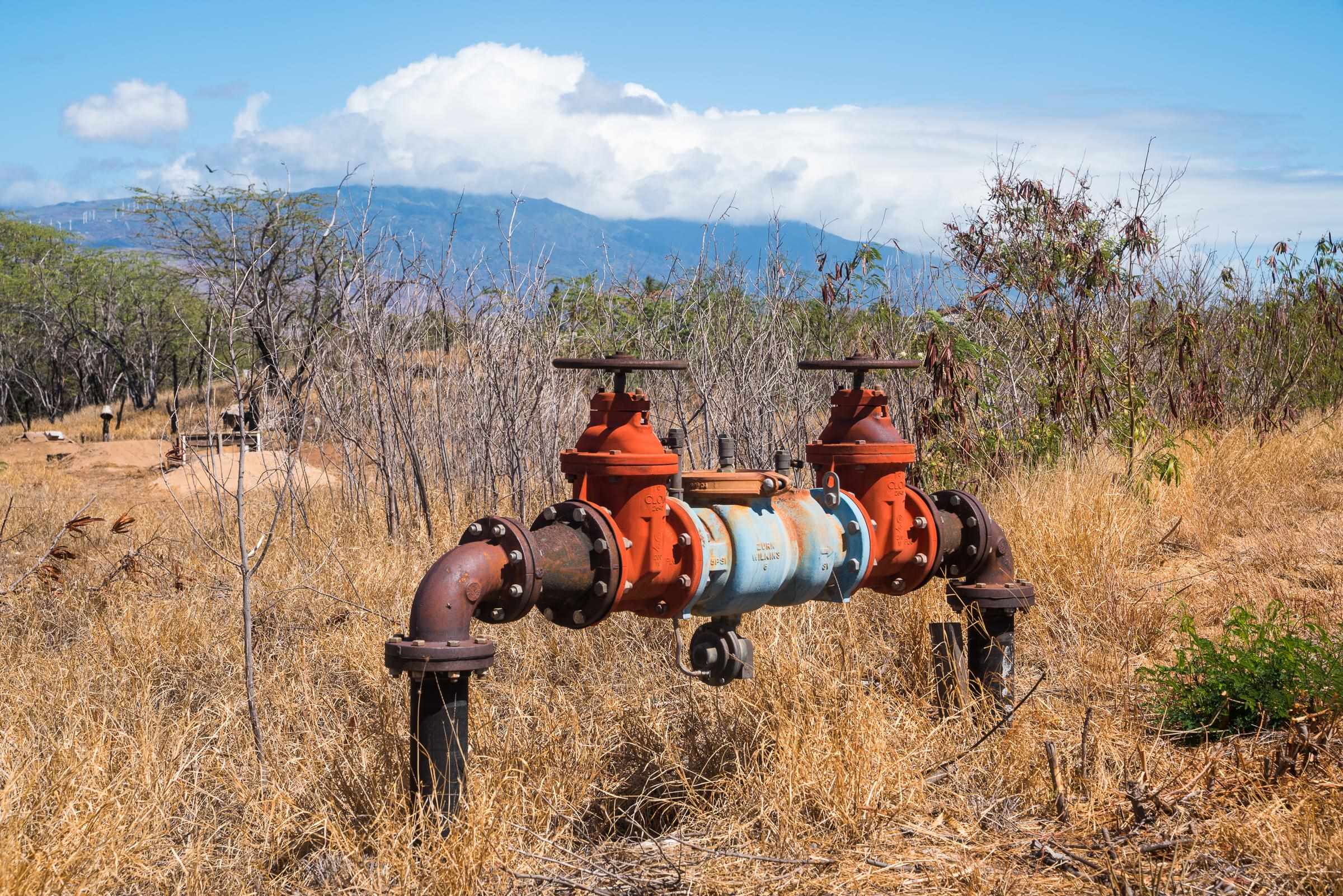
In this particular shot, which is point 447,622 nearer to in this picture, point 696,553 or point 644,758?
point 696,553

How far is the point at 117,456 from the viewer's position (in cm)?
1420

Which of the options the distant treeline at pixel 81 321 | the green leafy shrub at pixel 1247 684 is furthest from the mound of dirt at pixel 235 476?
the distant treeline at pixel 81 321

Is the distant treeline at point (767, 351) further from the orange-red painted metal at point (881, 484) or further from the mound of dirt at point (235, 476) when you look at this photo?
the orange-red painted metal at point (881, 484)

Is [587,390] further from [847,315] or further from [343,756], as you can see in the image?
[343,756]

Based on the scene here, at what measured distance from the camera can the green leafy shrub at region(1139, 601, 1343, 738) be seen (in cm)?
288

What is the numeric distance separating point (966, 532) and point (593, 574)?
1.21 m

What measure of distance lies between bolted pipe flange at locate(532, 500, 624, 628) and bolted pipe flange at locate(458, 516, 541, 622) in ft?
0.21

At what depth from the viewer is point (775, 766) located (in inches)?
101

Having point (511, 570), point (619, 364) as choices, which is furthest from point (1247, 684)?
point (511, 570)

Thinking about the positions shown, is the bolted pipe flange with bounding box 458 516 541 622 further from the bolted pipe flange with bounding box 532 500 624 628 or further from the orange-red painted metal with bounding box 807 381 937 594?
the orange-red painted metal with bounding box 807 381 937 594

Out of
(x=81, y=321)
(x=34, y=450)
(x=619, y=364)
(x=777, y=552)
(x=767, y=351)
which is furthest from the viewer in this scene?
(x=81, y=321)

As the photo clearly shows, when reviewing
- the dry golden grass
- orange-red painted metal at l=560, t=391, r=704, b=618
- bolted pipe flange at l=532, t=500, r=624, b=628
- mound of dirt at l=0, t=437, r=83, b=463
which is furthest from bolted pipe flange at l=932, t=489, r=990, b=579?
mound of dirt at l=0, t=437, r=83, b=463

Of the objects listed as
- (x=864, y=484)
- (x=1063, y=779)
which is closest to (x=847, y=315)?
(x=864, y=484)

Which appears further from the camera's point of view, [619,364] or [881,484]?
[881,484]
